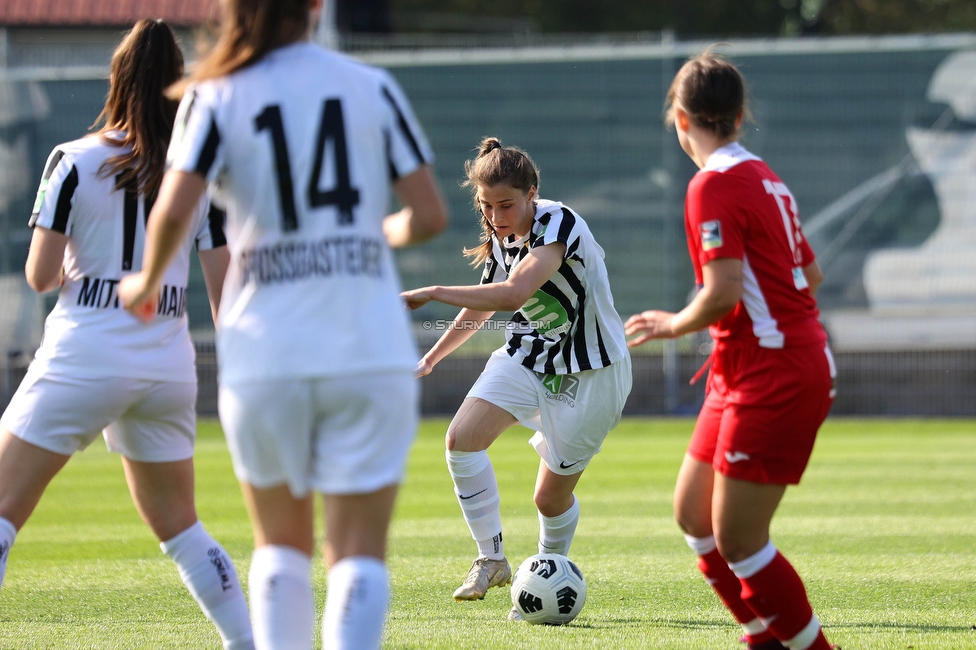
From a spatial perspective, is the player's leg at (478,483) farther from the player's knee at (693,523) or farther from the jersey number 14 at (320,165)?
the jersey number 14 at (320,165)

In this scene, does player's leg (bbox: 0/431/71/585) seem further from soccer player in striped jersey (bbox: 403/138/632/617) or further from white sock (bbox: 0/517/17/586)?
soccer player in striped jersey (bbox: 403/138/632/617)

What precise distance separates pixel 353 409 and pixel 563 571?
2.49m

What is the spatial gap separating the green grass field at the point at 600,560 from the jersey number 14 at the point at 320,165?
2.26m

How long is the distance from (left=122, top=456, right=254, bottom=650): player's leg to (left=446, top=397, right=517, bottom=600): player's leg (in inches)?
68.7

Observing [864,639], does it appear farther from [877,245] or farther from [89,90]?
Answer: [89,90]

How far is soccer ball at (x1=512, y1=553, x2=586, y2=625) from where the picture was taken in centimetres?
479

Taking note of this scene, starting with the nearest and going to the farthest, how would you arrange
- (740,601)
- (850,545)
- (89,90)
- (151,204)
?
1. (151,204)
2. (740,601)
3. (850,545)
4. (89,90)

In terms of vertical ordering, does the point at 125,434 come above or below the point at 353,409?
below

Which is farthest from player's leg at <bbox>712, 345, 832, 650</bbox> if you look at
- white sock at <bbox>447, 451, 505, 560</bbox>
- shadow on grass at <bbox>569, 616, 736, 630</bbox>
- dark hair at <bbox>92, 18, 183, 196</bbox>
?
dark hair at <bbox>92, 18, 183, 196</bbox>

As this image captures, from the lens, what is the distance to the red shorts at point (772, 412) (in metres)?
3.47

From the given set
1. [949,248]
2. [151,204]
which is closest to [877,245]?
[949,248]

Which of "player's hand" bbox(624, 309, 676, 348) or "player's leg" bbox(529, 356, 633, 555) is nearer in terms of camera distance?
"player's hand" bbox(624, 309, 676, 348)

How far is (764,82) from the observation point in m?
15.1

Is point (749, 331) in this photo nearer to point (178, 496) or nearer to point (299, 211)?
point (299, 211)
